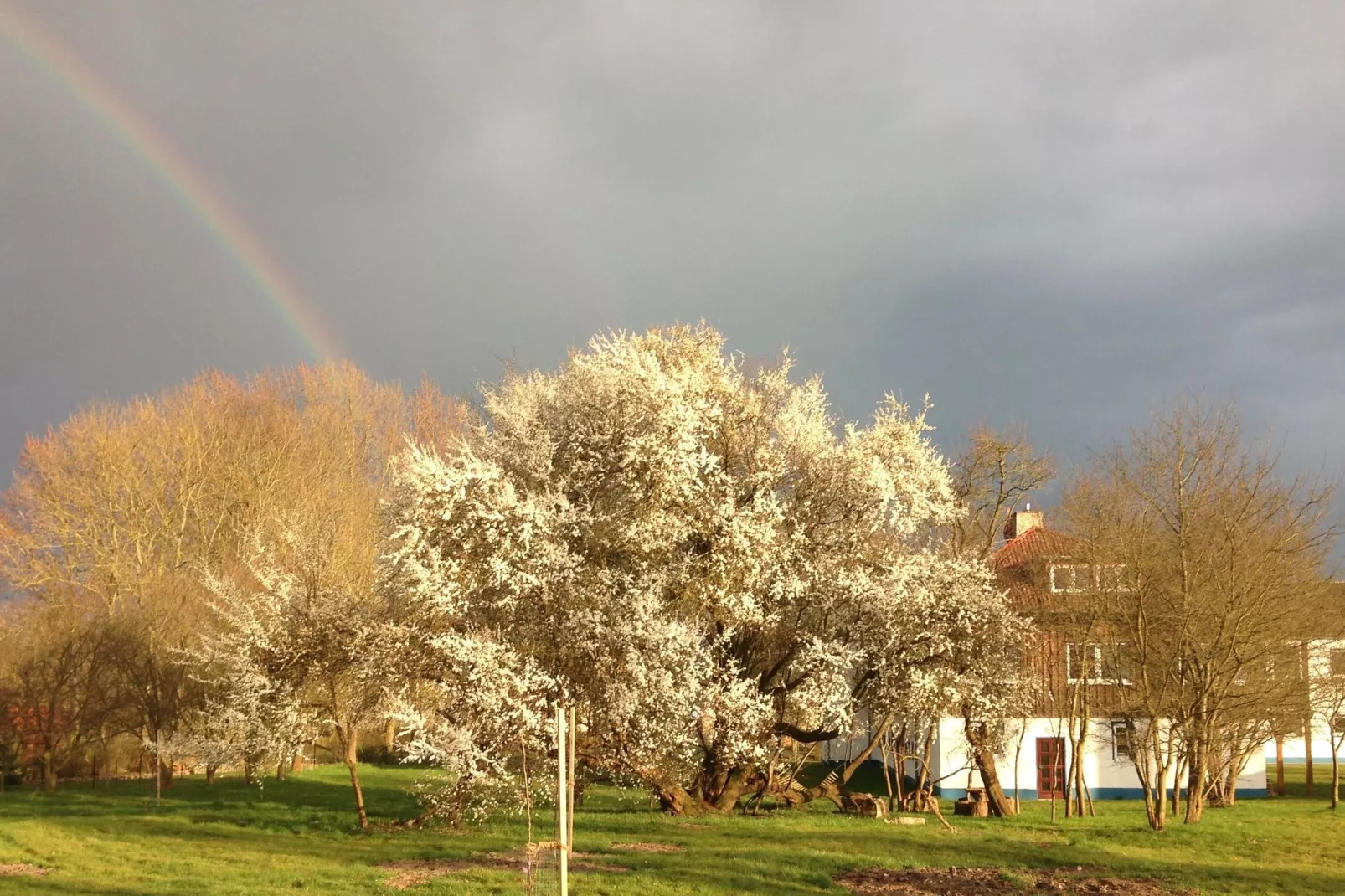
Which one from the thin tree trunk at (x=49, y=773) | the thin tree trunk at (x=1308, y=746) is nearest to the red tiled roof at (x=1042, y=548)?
the thin tree trunk at (x=1308, y=746)

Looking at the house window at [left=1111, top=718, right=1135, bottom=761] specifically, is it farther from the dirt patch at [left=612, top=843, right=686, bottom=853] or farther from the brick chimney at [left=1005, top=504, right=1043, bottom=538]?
the dirt patch at [left=612, top=843, right=686, bottom=853]

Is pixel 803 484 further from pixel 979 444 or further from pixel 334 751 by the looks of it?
pixel 334 751

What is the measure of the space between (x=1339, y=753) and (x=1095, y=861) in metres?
50.3

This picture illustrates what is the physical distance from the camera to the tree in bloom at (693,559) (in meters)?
22.0

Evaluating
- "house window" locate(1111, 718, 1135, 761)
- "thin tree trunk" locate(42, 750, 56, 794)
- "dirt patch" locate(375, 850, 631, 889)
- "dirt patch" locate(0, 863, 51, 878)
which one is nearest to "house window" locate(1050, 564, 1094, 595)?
"house window" locate(1111, 718, 1135, 761)

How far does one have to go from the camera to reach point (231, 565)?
3991cm

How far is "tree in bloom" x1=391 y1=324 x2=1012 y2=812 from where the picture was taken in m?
22.0

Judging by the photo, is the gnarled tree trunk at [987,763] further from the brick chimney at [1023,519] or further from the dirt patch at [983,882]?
the brick chimney at [1023,519]

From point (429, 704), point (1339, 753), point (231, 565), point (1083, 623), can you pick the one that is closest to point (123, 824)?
point (429, 704)

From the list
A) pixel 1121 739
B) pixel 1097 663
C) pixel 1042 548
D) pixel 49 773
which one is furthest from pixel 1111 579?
pixel 49 773

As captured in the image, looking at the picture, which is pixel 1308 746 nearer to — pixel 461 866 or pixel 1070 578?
pixel 1070 578

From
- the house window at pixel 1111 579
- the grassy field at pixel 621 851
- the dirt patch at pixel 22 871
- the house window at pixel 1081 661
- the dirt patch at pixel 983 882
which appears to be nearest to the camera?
the dirt patch at pixel 983 882

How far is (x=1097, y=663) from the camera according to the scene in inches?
1292

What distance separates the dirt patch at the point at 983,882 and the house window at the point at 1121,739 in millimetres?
12571
